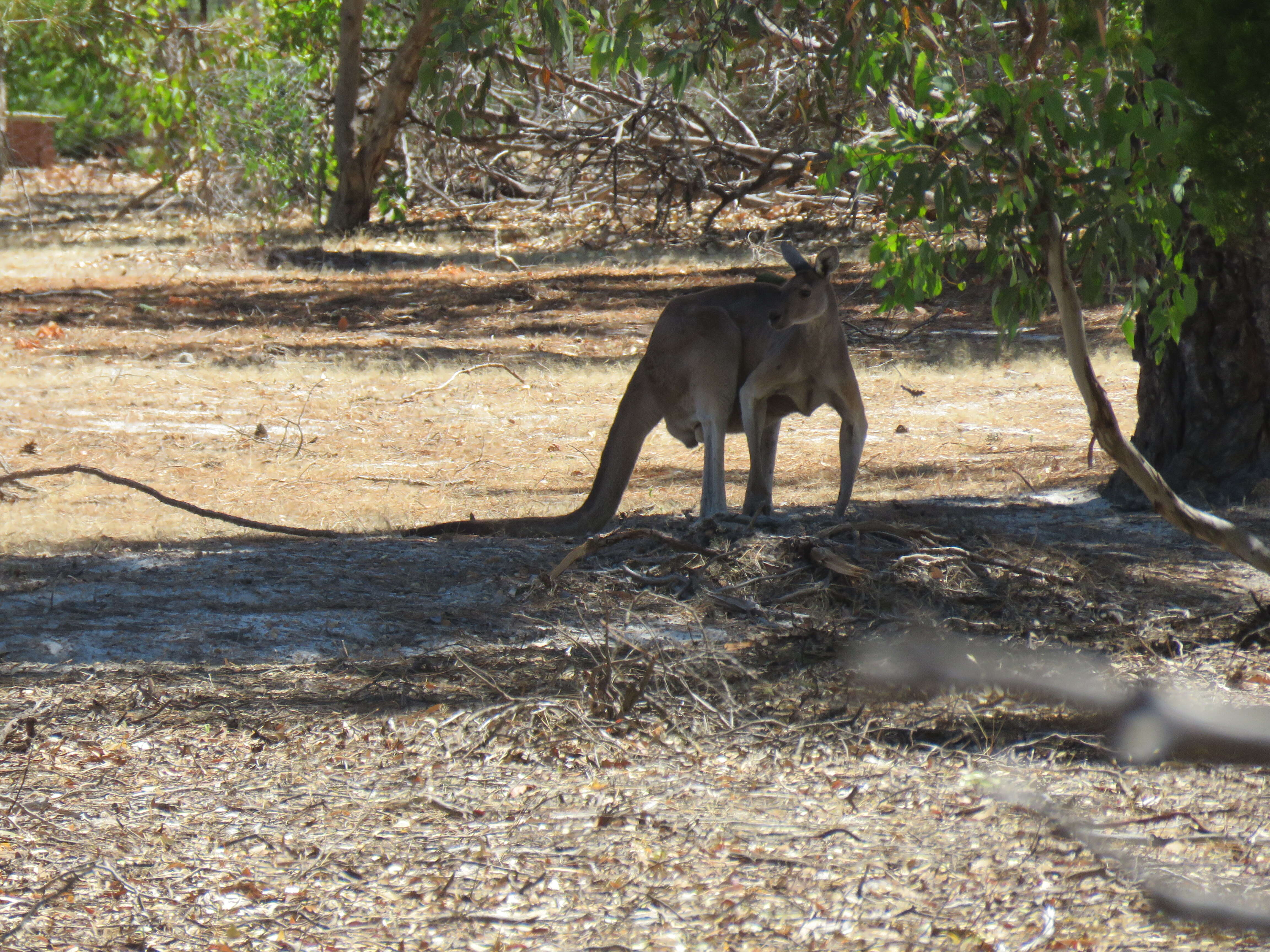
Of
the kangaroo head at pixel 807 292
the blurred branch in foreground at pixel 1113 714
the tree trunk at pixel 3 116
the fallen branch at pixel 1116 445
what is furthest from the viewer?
the tree trunk at pixel 3 116

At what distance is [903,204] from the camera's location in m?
4.05

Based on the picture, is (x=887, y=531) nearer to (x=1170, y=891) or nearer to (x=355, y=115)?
(x=1170, y=891)

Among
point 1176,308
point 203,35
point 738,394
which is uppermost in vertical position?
point 203,35

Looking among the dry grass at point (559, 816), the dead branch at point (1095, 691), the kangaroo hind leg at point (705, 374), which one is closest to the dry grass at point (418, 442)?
the kangaroo hind leg at point (705, 374)

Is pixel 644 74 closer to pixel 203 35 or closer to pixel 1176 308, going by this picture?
pixel 1176 308

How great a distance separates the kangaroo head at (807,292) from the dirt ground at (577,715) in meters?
0.83

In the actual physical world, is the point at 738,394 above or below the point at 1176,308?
below

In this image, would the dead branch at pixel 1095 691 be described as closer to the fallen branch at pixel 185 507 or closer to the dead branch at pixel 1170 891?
the dead branch at pixel 1170 891

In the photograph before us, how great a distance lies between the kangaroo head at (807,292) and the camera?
5.86 meters

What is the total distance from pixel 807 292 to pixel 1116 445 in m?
2.13

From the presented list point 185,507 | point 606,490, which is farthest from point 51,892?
point 606,490

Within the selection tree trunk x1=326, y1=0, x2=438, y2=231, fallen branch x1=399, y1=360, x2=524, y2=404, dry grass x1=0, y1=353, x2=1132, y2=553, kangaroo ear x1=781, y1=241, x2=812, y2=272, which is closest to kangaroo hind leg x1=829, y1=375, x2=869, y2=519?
kangaroo ear x1=781, y1=241, x2=812, y2=272

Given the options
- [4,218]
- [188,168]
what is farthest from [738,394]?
[4,218]

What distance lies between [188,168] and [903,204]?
64.5 feet
